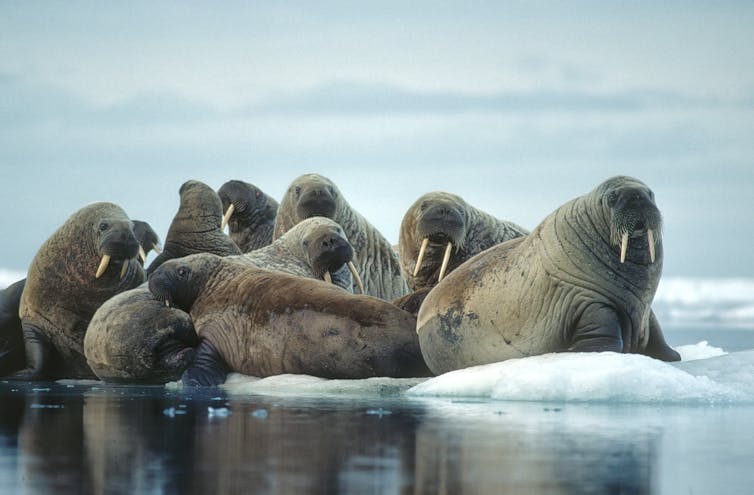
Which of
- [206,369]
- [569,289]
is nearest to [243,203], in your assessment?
[206,369]

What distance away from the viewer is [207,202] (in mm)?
15336

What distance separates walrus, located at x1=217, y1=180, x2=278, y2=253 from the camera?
57.1 ft

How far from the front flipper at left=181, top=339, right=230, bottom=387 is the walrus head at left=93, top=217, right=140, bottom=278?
6.05 ft

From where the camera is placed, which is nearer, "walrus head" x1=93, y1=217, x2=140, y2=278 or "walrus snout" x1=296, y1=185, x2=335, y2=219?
"walrus head" x1=93, y1=217, x2=140, y2=278

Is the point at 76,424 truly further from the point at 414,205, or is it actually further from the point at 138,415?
the point at 414,205

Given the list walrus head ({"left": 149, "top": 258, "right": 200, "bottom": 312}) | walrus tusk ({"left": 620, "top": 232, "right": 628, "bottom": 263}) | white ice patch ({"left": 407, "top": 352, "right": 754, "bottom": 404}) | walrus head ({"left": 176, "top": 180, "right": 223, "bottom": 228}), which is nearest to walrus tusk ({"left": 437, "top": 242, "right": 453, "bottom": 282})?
walrus head ({"left": 149, "top": 258, "right": 200, "bottom": 312})

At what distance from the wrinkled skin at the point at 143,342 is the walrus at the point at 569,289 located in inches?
88.8

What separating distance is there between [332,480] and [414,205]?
794 cm

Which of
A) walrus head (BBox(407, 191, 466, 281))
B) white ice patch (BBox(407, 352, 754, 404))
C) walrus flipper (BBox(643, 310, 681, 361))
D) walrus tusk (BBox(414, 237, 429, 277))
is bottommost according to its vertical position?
white ice patch (BBox(407, 352, 754, 404))

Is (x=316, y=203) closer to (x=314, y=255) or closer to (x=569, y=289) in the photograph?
(x=314, y=255)

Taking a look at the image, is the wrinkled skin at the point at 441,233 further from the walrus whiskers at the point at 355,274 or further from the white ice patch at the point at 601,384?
the white ice patch at the point at 601,384

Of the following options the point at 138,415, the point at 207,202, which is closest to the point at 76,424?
the point at 138,415

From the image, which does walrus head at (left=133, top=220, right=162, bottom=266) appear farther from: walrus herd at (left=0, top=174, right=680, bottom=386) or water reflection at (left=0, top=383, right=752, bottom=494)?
water reflection at (left=0, top=383, right=752, bottom=494)

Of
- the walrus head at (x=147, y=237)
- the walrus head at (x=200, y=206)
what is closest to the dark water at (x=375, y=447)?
the walrus head at (x=200, y=206)
